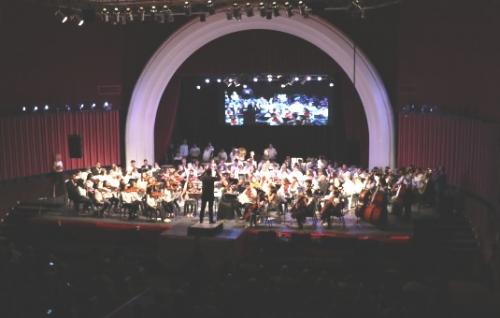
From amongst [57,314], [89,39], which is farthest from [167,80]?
[57,314]

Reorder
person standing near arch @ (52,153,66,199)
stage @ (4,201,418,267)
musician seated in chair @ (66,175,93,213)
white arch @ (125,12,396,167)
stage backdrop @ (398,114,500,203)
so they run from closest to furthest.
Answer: stage @ (4,201,418,267) < stage backdrop @ (398,114,500,203) < musician seated in chair @ (66,175,93,213) < person standing near arch @ (52,153,66,199) < white arch @ (125,12,396,167)

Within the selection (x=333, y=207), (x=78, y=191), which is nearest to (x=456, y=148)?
(x=333, y=207)

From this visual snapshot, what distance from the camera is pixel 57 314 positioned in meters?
8.38

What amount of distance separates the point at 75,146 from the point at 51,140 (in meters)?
0.78

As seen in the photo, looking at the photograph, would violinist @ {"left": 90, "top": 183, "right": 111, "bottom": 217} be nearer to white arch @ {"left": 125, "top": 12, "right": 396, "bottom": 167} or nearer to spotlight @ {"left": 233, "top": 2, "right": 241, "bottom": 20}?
spotlight @ {"left": 233, "top": 2, "right": 241, "bottom": 20}

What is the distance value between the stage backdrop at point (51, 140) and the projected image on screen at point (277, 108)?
519cm

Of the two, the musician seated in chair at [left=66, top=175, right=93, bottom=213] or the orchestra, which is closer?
the orchestra

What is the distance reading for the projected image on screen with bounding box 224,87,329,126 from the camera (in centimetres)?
2420

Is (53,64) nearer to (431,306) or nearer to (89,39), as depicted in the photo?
(89,39)

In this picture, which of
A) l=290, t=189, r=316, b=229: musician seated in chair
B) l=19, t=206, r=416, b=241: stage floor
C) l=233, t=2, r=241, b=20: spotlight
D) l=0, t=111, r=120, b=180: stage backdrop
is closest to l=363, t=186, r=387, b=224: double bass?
l=19, t=206, r=416, b=241: stage floor

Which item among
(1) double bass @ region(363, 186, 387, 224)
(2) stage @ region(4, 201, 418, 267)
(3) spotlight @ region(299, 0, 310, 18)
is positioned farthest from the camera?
(3) spotlight @ region(299, 0, 310, 18)

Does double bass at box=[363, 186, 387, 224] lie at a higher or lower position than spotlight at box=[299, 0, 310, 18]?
lower

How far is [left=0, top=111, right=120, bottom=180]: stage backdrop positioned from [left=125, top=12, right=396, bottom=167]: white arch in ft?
3.09

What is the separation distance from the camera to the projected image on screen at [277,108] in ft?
79.4
